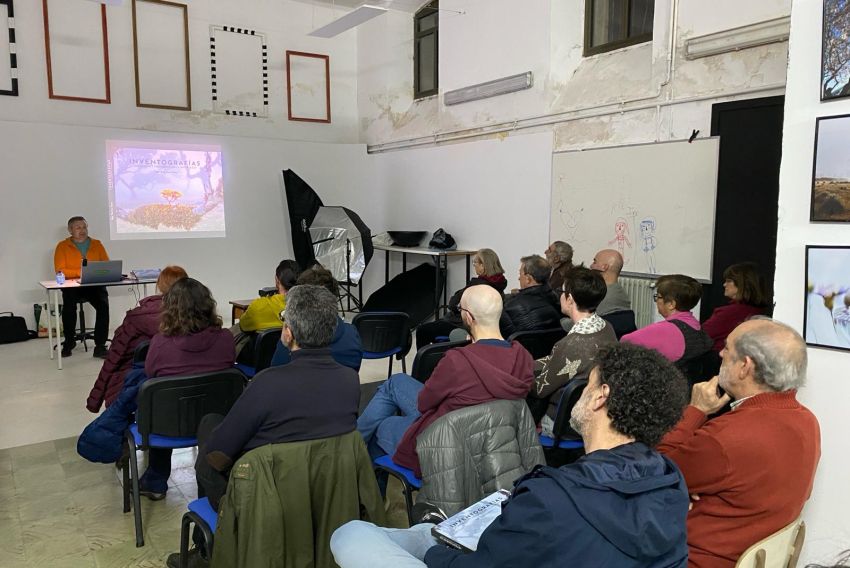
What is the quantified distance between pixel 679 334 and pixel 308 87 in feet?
23.2

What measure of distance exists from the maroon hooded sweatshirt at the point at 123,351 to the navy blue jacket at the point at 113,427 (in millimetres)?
301

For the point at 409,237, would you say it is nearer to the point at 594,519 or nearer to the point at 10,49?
the point at 10,49

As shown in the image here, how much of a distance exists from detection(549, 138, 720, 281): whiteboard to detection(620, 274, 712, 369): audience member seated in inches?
73.1

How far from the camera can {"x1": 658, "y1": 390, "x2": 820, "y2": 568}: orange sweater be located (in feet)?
4.99

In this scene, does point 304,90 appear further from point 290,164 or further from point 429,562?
point 429,562

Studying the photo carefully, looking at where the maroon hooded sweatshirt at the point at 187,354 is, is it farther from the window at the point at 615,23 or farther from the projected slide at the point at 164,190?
the projected slide at the point at 164,190

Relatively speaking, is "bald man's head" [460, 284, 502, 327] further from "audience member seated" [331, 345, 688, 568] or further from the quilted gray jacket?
"audience member seated" [331, 345, 688, 568]

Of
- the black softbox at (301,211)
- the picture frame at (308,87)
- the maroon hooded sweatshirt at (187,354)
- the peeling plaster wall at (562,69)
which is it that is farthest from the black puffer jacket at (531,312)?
the picture frame at (308,87)

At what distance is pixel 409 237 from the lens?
24.7 ft

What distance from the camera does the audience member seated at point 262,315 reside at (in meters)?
3.53

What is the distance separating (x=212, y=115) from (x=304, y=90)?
1334 millimetres

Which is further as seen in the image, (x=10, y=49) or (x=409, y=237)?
(x=409, y=237)

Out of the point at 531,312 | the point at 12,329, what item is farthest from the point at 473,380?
the point at 12,329

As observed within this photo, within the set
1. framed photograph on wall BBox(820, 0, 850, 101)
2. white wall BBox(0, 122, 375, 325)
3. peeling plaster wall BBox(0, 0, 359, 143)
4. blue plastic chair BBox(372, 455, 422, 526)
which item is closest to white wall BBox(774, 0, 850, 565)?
framed photograph on wall BBox(820, 0, 850, 101)
